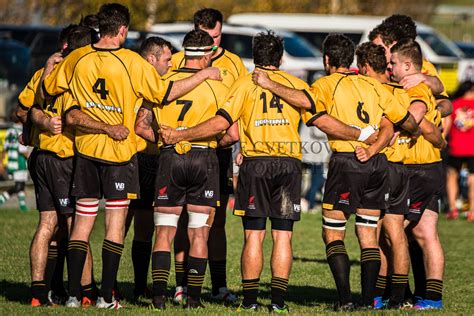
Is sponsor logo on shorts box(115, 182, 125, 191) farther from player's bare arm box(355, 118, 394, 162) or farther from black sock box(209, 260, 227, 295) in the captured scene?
player's bare arm box(355, 118, 394, 162)

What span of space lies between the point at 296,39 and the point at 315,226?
479 inches

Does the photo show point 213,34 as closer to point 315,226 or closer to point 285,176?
point 285,176

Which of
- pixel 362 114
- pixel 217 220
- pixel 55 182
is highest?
pixel 362 114

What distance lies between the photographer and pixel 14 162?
61.9 feet

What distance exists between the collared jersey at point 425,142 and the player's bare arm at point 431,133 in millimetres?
58

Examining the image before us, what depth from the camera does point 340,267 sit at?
32.6 ft

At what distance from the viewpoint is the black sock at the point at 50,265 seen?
1022 centimetres

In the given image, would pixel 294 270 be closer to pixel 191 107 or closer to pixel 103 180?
pixel 191 107

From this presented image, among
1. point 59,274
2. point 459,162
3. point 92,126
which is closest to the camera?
point 92,126

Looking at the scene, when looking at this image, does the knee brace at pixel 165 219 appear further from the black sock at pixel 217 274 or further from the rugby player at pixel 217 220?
the black sock at pixel 217 274

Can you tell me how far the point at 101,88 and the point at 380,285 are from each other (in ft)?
10.5

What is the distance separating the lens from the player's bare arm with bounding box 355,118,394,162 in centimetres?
986

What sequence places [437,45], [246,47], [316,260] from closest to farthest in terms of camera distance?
1. [316,260]
2. [246,47]
3. [437,45]

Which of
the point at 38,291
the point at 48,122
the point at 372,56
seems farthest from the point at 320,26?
the point at 38,291
